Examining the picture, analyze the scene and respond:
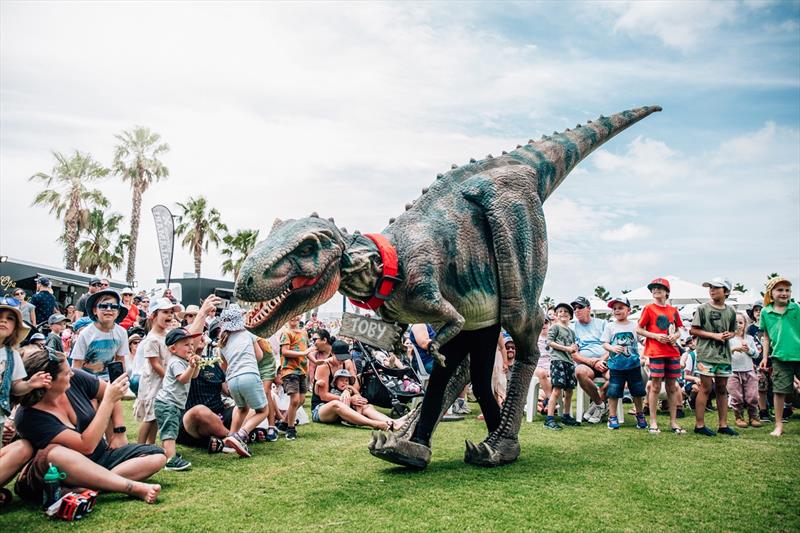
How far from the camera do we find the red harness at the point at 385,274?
3.69 m

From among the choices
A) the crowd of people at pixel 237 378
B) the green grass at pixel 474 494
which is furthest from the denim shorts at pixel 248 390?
the green grass at pixel 474 494

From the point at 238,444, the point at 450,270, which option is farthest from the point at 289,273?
the point at 238,444

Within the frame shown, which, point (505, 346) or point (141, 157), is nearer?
point (505, 346)

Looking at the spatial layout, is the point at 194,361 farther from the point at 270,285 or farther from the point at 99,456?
the point at 270,285

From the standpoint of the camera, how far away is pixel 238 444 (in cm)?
523

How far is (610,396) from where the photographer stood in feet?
23.6

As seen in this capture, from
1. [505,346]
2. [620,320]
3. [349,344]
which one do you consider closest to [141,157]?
[349,344]

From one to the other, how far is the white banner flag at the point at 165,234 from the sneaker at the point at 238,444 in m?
11.9

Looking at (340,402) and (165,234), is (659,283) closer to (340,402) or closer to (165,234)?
(340,402)

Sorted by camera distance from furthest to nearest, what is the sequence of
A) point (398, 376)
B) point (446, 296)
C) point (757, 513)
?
point (398, 376)
point (446, 296)
point (757, 513)

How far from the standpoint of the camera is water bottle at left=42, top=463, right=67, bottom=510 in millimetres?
3572

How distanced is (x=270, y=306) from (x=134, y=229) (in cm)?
2697

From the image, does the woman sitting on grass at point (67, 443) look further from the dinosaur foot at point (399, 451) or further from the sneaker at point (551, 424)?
the sneaker at point (551, 424)

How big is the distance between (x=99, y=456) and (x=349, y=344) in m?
6.91
